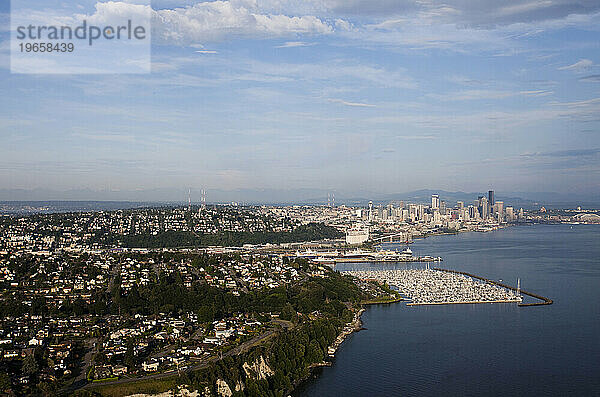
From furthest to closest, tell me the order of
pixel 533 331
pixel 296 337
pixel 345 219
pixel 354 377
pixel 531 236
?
pixel 345 219, pixel 531 236, pixel 533 331, pixel 296 337, pixel 354 377

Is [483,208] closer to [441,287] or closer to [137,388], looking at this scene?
[441,287]

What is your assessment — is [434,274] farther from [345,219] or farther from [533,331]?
[345,219]

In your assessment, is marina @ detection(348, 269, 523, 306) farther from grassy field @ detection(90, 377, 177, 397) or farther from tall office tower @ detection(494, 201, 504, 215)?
tall office tower @ detection(494, 201, 504, 215)

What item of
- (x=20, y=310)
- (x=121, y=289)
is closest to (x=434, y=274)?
(x=121, y=289)

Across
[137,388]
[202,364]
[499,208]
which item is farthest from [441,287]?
[499,208]

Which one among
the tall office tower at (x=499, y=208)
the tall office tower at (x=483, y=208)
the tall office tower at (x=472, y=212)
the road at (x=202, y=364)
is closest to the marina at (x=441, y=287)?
the road at (x=202, y=364)
